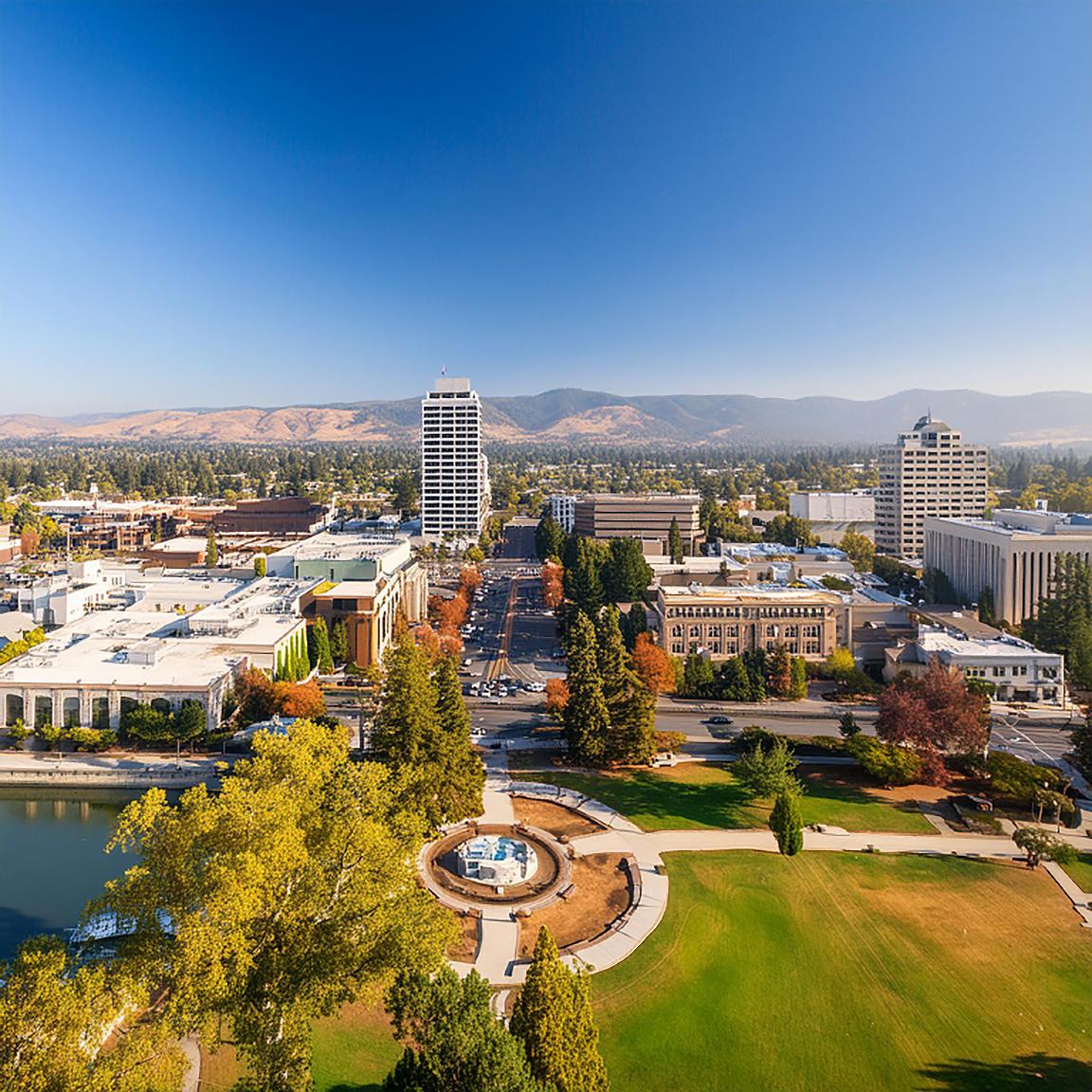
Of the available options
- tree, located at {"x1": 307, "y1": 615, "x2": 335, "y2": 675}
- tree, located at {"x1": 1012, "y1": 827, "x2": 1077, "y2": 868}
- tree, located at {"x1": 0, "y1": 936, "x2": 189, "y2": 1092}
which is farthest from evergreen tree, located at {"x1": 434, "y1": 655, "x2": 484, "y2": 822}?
tree, located at {"x1": 307, "y1": 615, "x2": 335, "y2": 675}

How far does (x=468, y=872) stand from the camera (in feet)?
70.7

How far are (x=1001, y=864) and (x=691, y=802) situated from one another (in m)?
9.10

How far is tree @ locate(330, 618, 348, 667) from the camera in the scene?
143 ft

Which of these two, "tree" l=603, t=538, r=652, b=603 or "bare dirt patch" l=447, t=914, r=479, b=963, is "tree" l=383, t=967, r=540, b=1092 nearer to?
"bare dirt patch" l=447, t=914, r=479, b=963

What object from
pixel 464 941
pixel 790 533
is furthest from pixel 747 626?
pixel 790 533

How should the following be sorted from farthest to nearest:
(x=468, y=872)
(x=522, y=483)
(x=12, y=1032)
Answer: (x=522, y=483)
(x=468, y=872)
(x=12, y=1032)

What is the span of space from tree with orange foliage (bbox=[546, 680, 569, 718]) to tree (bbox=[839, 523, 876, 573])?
1765 inches

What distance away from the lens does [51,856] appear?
78.2 ft

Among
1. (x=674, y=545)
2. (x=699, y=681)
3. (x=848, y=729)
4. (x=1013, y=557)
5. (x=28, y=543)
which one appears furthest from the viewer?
(x=28, y=543)

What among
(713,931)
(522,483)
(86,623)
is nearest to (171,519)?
(86,623)

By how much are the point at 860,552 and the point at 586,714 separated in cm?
5322

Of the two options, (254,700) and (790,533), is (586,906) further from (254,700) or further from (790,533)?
(790,533)

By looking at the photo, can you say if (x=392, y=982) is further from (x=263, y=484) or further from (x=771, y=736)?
(x=263, y=484)

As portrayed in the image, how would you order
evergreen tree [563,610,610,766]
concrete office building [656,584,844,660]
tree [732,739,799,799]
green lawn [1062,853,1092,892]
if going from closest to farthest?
green lawn [1062,853,1092,892] < tree [732,739,799,799] < evergreen tree [563,610,610,766] < concrete office building [656,584,844,660]
